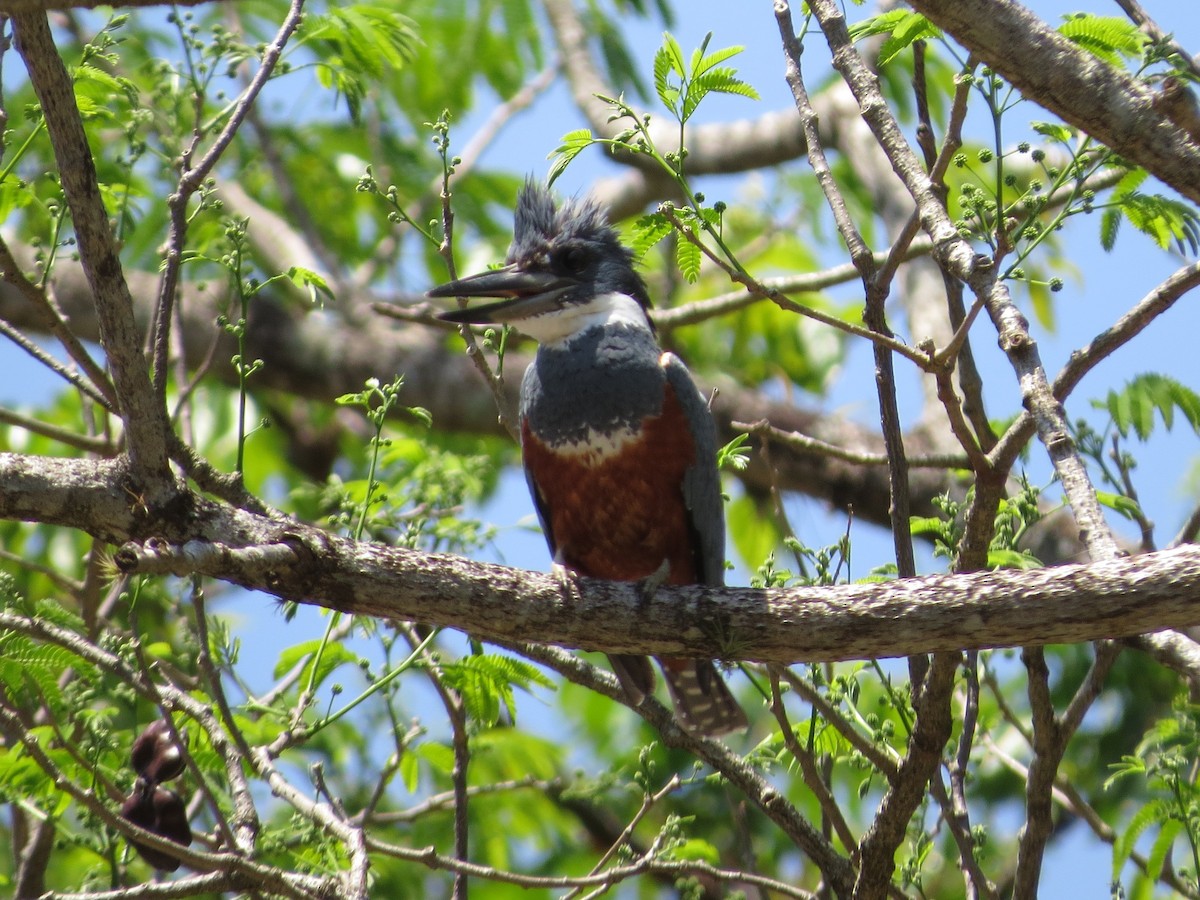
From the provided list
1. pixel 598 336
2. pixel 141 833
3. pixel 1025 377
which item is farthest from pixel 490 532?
pixel 1025 377

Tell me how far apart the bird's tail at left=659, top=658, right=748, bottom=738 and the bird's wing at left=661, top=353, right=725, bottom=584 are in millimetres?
373

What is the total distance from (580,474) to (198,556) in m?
2.50

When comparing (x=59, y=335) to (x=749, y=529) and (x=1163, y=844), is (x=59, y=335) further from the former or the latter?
(x=749, y=529)

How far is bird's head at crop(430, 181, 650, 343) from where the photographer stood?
4.92m

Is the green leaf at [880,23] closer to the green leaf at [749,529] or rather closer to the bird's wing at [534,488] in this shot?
the bird's wing at [534,488]

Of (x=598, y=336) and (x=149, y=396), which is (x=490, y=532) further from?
(x=149, y=396)

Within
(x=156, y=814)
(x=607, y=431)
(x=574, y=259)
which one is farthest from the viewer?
(x=574, y=259)

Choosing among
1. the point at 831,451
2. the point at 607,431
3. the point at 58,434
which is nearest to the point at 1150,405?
the point at 831,451

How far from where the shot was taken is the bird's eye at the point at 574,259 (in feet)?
16.7

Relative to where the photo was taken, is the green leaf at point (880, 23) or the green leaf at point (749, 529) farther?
the green leaf at point (749, 529)

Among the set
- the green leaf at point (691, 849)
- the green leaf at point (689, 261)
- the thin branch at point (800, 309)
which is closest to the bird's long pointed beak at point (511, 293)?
the green leaf at point (689, 261)

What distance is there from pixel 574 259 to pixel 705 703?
5.91ft

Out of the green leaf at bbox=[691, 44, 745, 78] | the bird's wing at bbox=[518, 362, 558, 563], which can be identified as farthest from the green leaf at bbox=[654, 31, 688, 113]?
the bird's wing at bbox=[518, 362, 558, 563]

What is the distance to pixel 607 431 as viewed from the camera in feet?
15.4
